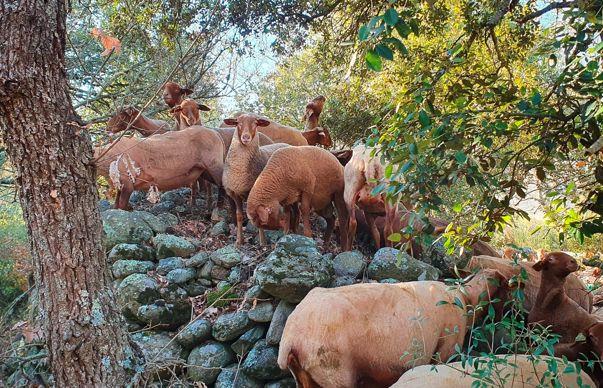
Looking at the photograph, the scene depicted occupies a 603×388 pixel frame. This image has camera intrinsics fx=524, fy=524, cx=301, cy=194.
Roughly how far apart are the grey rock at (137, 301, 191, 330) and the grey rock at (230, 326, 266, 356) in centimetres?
65

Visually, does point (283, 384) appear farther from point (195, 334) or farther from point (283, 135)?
point (283, 135)

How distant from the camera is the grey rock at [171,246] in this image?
6.34 metres

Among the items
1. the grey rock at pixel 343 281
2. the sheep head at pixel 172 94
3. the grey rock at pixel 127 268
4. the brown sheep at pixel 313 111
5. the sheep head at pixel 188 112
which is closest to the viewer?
the grey rock at pixel 343 281

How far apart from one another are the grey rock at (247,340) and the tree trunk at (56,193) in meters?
2.24

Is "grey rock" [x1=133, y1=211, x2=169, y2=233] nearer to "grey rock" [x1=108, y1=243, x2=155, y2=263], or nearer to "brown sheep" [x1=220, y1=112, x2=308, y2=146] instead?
"grey rock" [x1=108, y1=243, x2=155, y2=263]

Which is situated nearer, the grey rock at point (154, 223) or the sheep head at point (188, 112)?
the grey rock at point (154, 223)

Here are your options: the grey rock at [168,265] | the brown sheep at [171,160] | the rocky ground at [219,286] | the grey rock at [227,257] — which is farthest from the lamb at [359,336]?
the brown sheep at [171,160]

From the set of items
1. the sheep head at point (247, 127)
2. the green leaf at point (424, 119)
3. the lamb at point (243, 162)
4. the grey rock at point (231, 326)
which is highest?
the green leaf at point (424, 119)

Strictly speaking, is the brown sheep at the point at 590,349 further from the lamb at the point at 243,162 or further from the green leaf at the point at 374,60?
the lamb at the point at 243,162

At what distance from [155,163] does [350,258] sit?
3.08 meters

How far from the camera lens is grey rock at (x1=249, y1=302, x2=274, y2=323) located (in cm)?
533

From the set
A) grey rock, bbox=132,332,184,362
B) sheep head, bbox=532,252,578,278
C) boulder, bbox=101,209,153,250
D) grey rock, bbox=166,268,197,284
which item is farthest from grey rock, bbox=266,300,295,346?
sheep head, bbox=532,252,578,278

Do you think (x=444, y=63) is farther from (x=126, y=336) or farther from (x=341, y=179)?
(x=341, y=179)

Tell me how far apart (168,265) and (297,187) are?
6.15 feet
